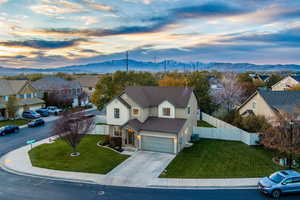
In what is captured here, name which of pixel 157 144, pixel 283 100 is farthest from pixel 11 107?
pixel 283 100

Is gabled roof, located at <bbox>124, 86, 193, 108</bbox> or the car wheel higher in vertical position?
gabled roof, located at <bbox>124, 86, 193, 108</bbox>

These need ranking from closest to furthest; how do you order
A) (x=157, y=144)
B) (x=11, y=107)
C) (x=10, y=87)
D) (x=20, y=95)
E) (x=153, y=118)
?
(x=157, y=144) → (x=153, y=118) → (x=11, y=107) → (x=20, y=95) → (x=10, y=87)

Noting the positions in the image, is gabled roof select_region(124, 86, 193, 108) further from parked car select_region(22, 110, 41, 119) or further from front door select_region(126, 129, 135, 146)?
parked car select_region(22, 110, 41, 119)

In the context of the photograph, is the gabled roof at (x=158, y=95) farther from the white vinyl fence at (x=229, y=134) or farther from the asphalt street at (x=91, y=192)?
the asphalt street at (x=91, y=192)

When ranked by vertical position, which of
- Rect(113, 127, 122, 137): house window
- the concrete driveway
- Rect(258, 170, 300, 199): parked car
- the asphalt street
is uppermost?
Rect(113, 127, 122, 137): house window

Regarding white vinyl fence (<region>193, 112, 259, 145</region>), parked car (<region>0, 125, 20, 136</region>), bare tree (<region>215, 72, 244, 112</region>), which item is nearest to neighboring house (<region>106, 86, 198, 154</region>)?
white vinyl fence (<region>193, 112, 259, 145</region>)

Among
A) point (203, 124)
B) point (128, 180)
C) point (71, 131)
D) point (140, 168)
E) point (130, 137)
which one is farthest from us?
point (203, 124)

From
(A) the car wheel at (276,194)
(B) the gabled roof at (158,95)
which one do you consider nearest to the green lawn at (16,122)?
(B) the gabled roof at (158,95)

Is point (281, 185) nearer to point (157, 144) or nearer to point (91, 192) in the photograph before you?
point (157, 144)
